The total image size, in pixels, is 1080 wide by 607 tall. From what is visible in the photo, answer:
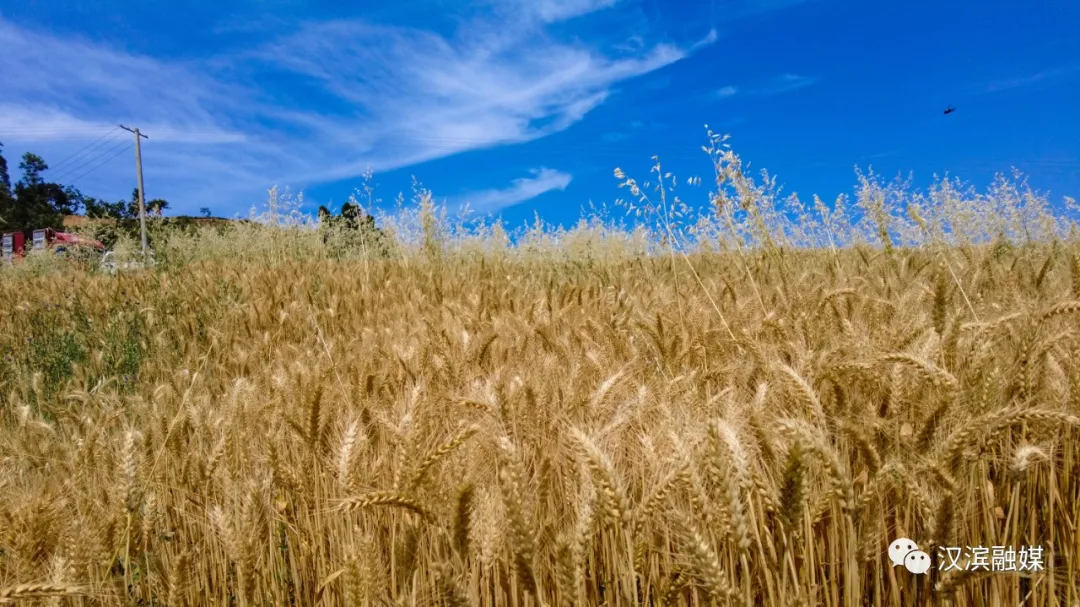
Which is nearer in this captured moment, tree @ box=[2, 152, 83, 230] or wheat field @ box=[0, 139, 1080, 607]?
wheat field @ box=[0, 139, 1080, 607]

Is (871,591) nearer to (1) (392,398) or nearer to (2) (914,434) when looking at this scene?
(2) (914,434)

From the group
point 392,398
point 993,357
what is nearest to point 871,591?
point 993,357
